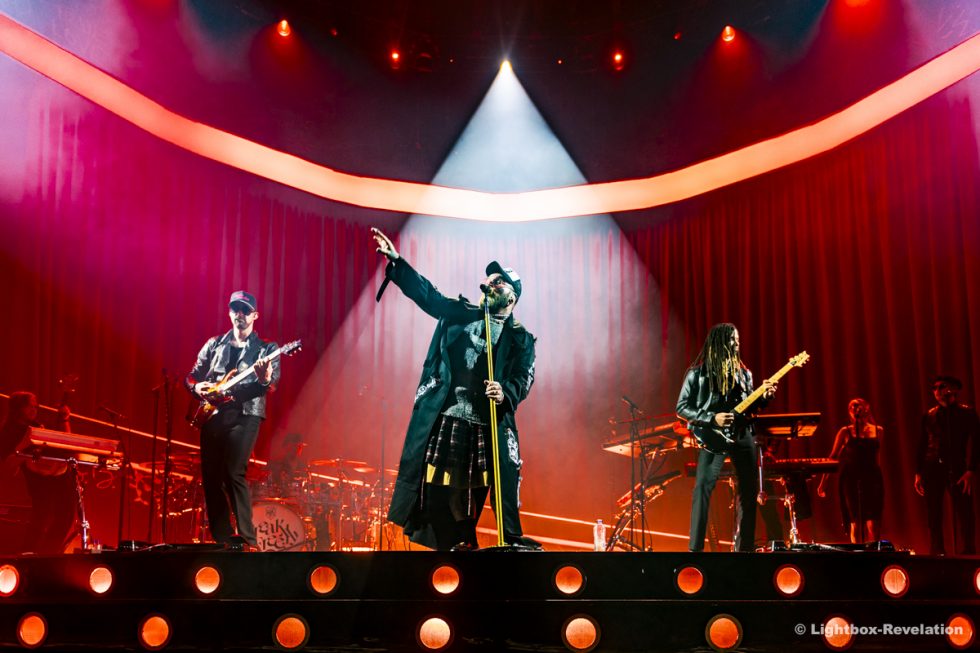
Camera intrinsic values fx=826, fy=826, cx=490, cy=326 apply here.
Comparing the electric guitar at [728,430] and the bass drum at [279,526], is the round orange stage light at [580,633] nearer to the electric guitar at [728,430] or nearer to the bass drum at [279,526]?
the electric guitar at [728,430]

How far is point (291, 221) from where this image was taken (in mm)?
9883

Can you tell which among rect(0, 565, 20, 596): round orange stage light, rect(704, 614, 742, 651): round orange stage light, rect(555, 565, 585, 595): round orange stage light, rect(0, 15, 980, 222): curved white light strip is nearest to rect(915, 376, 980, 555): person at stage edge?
rect(0, 15, 980, 222): curved white light strip

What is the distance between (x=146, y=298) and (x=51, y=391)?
4.69ft

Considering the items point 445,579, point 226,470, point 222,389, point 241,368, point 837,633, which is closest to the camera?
point 837,633

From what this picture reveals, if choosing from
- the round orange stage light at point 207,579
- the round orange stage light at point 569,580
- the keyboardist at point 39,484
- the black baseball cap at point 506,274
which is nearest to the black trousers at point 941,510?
the black baseball cap at point 506,274

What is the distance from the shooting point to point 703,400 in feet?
18.0

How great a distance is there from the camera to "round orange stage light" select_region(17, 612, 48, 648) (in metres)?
3.46

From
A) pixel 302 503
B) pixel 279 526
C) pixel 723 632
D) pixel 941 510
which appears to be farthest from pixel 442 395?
pixel 941 510

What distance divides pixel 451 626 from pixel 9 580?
1.95 m

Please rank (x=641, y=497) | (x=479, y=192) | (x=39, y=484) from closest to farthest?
(x=39, y=484)
(x=641, y=497)
(x=479, y=192)

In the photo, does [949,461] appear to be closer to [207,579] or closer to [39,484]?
[207,579]

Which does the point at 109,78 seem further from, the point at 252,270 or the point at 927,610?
the point at 927,610

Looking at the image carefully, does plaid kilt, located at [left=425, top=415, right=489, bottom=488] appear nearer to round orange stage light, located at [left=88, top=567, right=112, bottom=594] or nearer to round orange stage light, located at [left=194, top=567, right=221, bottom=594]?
round orange stage light, located at [left=194, top=567, right=221, bottom=594]

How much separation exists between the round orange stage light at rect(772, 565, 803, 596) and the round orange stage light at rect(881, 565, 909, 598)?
0.37 m
